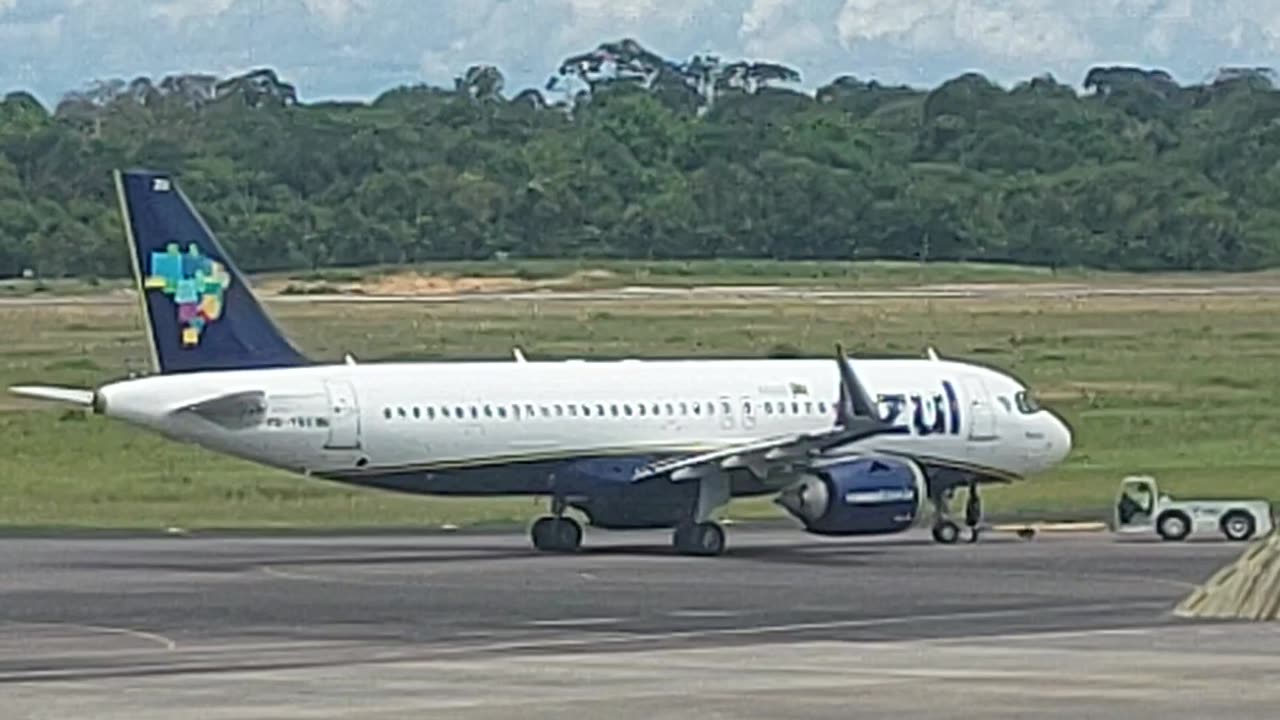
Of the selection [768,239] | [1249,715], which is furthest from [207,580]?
[768,239]

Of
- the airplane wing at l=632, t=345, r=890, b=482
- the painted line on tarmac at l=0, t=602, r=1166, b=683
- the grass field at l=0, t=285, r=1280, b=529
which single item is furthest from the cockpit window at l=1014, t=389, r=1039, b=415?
the painted line on tarmac at l=0, t=602, r=1166, b=683

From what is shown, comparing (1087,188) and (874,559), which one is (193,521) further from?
(1087,188)

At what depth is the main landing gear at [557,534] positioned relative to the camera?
56.8 m

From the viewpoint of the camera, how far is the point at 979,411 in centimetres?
5912

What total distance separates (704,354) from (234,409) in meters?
51.4

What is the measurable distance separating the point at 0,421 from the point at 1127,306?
6482cm

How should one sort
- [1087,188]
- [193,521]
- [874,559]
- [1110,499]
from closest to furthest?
[874,559] → [193,521] → [1110,499] → [1087,188]

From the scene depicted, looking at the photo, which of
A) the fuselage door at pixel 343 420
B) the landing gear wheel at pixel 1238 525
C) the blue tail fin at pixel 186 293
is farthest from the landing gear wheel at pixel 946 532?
the blue tail fin at pixel 186 293

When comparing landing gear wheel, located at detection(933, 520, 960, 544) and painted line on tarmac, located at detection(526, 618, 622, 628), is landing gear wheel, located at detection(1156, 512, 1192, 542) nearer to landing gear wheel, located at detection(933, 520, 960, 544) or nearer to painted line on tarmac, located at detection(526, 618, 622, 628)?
landing gear wheel, located at detection(933, 520, 960, 544)

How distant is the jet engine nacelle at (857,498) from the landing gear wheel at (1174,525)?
650 centimetres

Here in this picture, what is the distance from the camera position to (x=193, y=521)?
65062mm

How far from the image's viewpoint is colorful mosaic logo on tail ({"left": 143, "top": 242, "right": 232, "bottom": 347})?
181 ft

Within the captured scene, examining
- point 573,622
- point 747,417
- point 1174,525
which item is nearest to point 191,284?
point 747,417

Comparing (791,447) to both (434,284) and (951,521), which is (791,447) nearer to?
(951,521)
